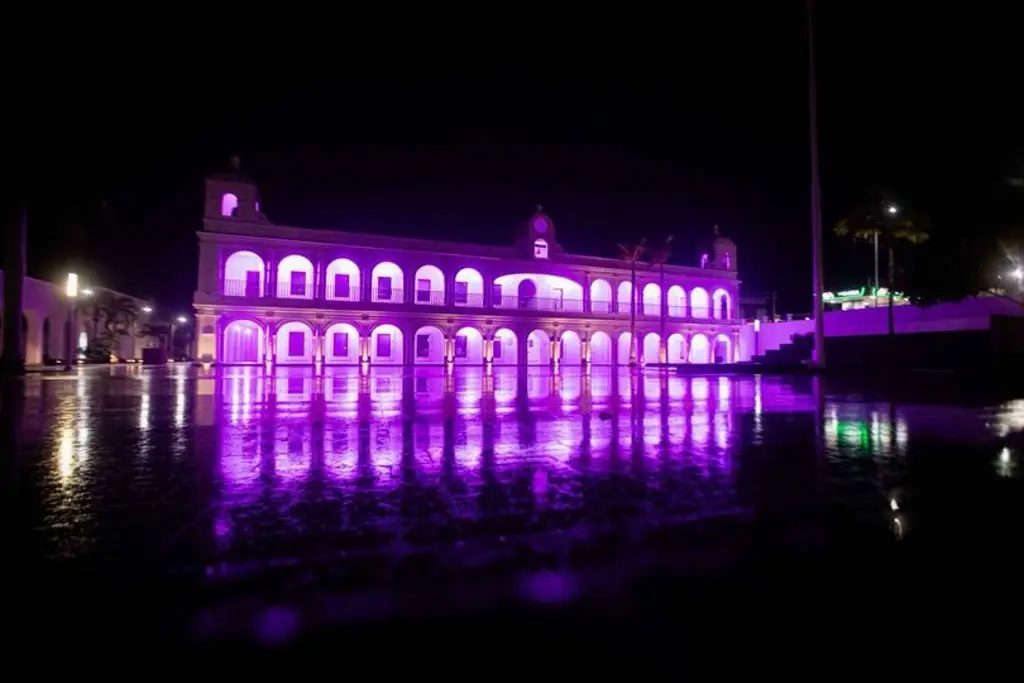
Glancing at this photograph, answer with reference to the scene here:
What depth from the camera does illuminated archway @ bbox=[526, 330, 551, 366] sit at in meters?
37.9

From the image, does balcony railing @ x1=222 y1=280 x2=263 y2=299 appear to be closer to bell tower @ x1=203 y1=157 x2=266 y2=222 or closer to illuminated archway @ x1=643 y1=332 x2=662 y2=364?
bell tower @ x1=203 y1=157 x2=266 y2=222

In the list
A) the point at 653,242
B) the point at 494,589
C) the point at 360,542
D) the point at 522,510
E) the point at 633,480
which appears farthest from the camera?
the point at 653,242

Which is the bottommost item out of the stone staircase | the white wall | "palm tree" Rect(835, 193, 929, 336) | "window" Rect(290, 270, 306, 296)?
the stone staircase

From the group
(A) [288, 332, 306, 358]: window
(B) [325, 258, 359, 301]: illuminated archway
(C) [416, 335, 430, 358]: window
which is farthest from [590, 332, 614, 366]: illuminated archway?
(A) [288, 332, 306, 358]: window

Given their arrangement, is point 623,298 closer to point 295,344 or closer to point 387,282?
point 387,282

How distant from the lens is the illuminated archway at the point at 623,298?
3972 centimetres

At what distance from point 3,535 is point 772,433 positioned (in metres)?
6.87

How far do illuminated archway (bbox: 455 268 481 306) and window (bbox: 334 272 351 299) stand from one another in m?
7.13

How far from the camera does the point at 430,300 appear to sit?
35031 mm

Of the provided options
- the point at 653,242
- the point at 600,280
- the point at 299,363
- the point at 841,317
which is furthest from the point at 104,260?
the point at 841,317

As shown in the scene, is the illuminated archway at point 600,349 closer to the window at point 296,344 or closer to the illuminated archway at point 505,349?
the illuminated archway at point 505,349

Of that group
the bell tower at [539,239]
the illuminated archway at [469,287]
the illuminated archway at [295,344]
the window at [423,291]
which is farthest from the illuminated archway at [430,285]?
the illuminated archway at [295,344]

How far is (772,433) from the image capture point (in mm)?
6391

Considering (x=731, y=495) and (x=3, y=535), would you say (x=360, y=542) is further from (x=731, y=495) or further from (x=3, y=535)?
(x=731, y=495)
